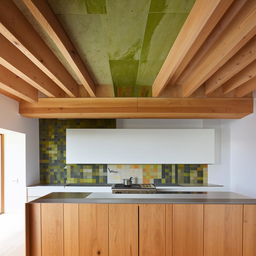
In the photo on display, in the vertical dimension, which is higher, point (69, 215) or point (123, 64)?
point (123, 64)

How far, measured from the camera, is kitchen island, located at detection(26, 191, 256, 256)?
2.02 m

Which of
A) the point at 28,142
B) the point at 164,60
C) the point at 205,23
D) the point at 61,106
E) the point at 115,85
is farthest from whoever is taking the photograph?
the point at 28,142

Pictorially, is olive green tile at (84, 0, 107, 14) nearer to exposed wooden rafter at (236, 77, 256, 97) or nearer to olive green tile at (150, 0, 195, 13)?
olive green tile at (150, 0, 195, 13)

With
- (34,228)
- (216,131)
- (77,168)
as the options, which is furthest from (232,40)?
(77,168)

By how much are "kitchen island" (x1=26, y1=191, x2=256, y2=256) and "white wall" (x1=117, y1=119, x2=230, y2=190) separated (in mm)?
1951

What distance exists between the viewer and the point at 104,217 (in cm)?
205

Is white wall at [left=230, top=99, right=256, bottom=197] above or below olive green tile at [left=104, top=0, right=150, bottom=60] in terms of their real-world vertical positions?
below

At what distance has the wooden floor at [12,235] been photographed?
112 inches

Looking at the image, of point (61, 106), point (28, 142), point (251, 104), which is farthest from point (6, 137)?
point (251, 104)

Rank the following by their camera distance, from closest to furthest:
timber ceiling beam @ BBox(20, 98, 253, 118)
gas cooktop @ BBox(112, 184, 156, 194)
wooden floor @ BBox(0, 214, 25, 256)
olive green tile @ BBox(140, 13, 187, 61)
A: olive green tile @ BBox(140, 13, 187, 61) < wooden floor @ BBox(0, 214, 25, 256) < timber ceiling beam @ BBox(20, 98, 253, 118) < gas cooktop @ BBox(112, 184, 156, 194)

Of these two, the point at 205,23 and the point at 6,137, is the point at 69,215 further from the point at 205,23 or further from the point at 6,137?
the point at 6,137

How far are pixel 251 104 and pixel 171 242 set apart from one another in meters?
2.29

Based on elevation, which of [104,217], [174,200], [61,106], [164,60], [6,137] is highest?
[164,60]

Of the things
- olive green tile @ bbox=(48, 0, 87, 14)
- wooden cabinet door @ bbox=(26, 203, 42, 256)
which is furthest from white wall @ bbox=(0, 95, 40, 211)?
olive green tile @ bbox=(48, 0, 87, 14)
